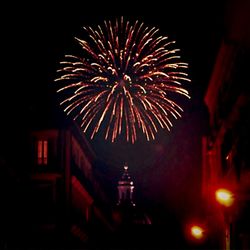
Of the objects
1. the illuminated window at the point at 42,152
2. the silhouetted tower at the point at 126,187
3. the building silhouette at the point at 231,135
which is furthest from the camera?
the silhouetted tower at the point at 126,187

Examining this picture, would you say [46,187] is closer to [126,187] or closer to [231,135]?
[231,135]

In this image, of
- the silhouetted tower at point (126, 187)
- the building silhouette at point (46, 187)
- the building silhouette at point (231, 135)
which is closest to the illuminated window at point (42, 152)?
the building silhouette at point (46, 187)

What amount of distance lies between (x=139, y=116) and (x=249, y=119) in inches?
214

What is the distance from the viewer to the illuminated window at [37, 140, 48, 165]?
45.1m

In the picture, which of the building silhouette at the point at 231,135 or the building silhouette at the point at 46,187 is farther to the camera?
the building silhouette at the point at 46,187

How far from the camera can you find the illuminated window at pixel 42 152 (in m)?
45.1

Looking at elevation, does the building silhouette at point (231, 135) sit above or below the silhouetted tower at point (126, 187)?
above

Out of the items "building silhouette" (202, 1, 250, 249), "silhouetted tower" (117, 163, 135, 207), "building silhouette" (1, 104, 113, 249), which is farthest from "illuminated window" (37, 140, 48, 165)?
"silhouetted tower" (117, 163, 135, 207)

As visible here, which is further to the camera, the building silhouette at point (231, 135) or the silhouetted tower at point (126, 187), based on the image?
the silhouetted tower at point (126, 187)

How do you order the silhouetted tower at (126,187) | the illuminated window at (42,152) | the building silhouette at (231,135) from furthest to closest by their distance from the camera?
the silhouetted tower at (126,187), the illuminated window at (42,152), the building silhouette at (231,135)

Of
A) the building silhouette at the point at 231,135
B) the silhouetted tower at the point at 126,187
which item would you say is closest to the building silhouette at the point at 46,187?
the building silhouette at the point at 231,135

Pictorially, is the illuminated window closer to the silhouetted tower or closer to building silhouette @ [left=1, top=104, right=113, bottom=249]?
building silhouette @ [left=1, top=104, right=113, bottom=249]

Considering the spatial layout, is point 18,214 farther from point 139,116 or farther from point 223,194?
point 223,194

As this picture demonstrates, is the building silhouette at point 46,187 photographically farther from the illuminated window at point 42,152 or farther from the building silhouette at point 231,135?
the building silhouette at point 231,135
